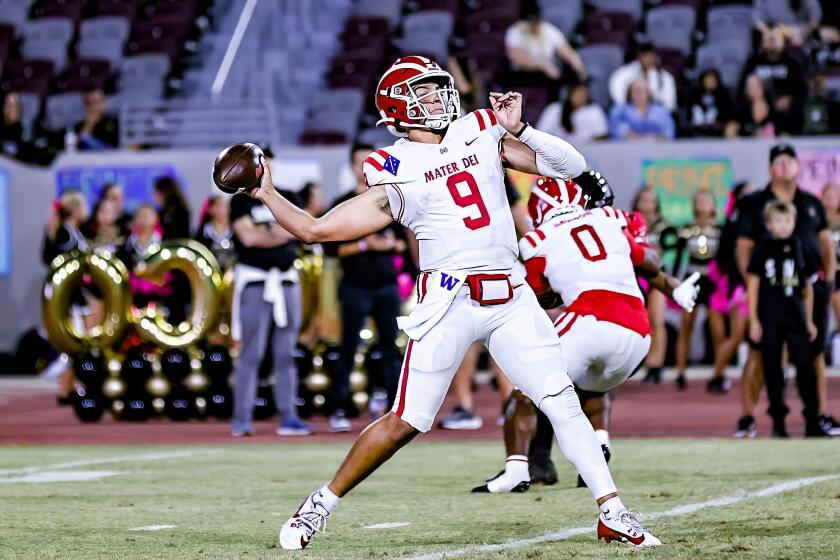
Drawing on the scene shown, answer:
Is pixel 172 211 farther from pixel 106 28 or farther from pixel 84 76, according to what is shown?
pixel 106 28

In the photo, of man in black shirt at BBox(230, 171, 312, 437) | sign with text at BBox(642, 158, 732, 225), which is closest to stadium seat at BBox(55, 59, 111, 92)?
sign with text at BBox(642, 158, 732, 225)

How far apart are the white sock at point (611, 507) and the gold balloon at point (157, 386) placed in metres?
7.63

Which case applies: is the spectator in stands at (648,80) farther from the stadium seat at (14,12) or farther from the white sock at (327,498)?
the white sock at (327,498)

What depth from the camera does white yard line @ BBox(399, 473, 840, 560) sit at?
18.4 feet

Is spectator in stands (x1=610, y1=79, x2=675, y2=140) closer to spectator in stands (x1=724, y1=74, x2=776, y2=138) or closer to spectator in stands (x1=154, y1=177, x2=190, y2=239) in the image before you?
spectator in stands (x1=724, y1=74, x2=776, y2=138)

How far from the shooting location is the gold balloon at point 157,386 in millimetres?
12875

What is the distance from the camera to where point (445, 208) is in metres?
6.01

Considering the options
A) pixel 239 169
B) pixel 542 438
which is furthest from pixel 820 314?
pixel 239 169

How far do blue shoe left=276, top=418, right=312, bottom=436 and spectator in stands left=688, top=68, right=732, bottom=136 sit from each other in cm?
793

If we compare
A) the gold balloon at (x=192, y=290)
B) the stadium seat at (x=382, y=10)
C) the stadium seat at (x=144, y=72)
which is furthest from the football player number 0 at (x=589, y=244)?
the stadium seat at (x=382, y=10)

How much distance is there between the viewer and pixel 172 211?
14.7 m

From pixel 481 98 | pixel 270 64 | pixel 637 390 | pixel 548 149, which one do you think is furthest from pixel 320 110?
pixel 548 149

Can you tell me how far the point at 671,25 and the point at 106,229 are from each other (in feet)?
29.8

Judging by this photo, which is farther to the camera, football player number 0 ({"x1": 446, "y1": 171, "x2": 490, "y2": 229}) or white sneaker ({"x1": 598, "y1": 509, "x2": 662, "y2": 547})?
football player number 0 ({"x1": 446, "y1": 171, "x2": 490, "y2": 229})
